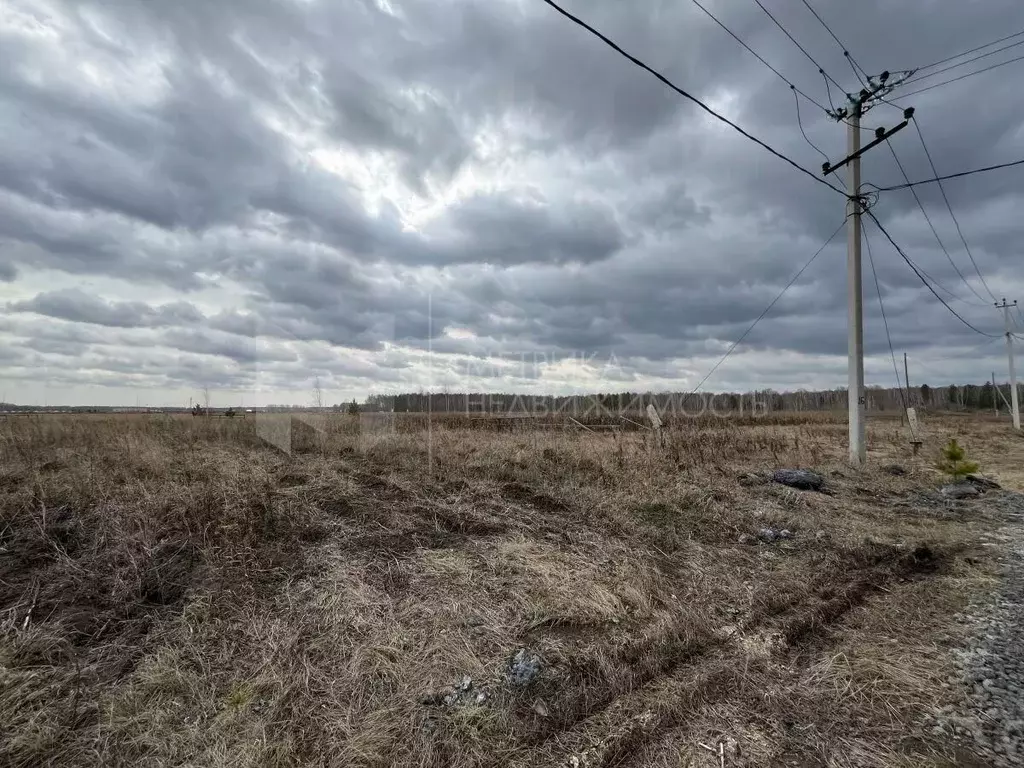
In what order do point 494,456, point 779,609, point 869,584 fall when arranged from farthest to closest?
point 494,456
point 869,584
point 779,609

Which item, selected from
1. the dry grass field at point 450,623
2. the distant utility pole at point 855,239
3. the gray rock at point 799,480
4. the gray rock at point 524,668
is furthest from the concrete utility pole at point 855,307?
the gray rock at point 524,668

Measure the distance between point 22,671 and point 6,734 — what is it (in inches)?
20.2

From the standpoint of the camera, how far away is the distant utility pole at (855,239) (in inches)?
420

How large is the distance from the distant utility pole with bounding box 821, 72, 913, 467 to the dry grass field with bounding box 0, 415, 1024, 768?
174 inches

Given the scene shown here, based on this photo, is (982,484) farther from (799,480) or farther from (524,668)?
(524,668)

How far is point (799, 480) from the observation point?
8273mm

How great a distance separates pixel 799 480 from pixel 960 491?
9.82 feet

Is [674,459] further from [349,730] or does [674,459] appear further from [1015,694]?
[349,730]

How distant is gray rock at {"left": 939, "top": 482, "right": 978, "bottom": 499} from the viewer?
8312mm

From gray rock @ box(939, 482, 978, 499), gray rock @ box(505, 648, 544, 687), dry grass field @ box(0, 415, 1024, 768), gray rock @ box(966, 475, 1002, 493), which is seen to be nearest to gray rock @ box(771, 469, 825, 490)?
dry grass field @ box(0, 415, 1024, 768)

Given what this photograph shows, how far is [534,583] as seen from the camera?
3797 millimetres

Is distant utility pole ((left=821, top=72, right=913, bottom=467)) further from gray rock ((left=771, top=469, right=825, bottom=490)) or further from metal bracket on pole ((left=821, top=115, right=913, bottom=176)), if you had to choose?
gray rock ((left=771, top=469, right=825, bottom=490))

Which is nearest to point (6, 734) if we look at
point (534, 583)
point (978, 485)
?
point (534, 583)

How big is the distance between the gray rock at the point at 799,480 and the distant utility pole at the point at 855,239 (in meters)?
2.84
